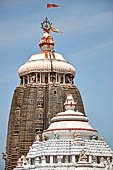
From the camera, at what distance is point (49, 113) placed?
7956 cm

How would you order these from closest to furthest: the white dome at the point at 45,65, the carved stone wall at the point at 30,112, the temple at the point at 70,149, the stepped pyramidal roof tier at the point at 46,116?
the temple at the point at 70,149
the stepped pyramidal roof tier at the point at 46,116
the carved stone wall at the point at 30,112
the white dome at the point at 45,65

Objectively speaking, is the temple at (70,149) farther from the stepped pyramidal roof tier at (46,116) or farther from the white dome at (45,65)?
the white dome at (45,65)

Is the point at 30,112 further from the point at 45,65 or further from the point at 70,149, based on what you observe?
the point at 70,149

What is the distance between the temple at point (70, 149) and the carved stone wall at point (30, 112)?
23325mm

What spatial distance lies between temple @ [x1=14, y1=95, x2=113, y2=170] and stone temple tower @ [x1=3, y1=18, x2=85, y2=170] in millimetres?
23711

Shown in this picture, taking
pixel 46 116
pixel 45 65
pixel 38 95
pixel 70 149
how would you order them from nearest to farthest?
1. pixel 70 149
2. pixel 46 116
3. pixel 38 95
4. pixel 45 65

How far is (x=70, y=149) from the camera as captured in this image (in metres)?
50.1

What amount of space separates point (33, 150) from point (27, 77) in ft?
112

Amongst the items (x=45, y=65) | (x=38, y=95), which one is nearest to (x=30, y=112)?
(x=38, y=95)

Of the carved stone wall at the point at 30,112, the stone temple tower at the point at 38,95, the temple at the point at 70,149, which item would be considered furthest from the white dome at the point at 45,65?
the temple at the point at 70,149

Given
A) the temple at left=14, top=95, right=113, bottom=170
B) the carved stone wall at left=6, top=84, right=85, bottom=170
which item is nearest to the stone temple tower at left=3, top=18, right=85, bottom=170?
the carved stone wall at left=6, top=84, right=85, bottom=170

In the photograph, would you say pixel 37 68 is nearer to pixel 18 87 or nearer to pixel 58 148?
pixel 18 87

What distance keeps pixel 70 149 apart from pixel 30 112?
100 feet

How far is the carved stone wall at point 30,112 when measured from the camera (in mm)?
77812
